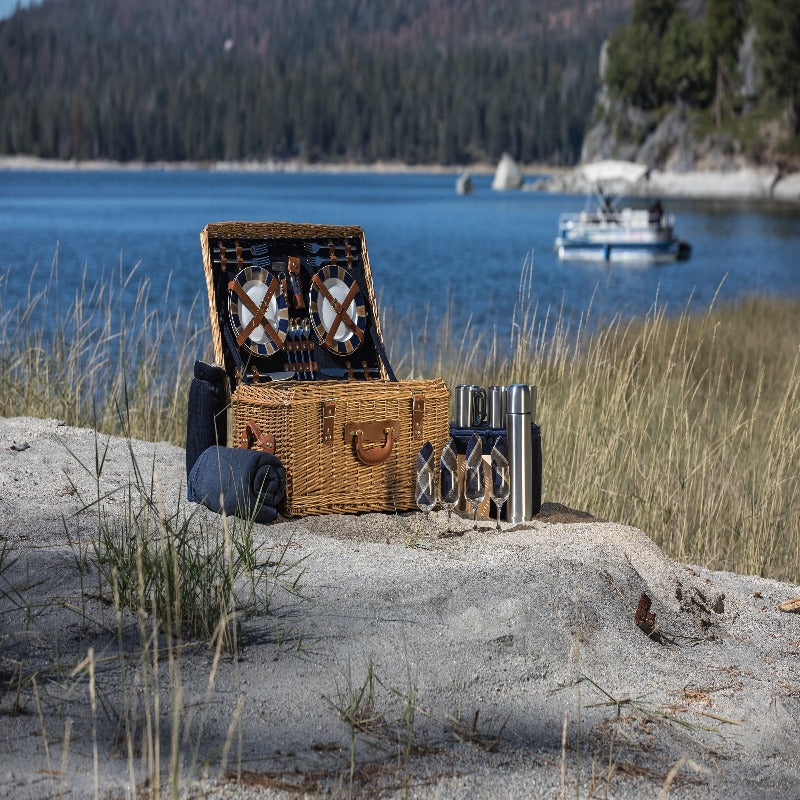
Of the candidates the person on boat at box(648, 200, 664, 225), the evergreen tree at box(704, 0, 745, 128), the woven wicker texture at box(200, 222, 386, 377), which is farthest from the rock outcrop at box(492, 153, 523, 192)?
the woven wicker texture at box(200, 222, 386, 377)

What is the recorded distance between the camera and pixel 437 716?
10.0 feet

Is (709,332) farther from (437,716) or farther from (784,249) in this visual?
(784,249)

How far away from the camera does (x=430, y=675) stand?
326cm

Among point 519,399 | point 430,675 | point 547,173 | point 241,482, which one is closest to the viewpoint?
point 430,675

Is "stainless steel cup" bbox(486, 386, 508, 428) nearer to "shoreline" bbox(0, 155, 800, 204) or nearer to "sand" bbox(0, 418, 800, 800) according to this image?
"sand" bbox(0, 418, 800, 800)

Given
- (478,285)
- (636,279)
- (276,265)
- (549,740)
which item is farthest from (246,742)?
(636,279)

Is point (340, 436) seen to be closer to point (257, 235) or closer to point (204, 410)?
point (204, 410)

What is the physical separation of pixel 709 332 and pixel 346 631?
1051 cm

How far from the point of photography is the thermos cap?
4.70 metres

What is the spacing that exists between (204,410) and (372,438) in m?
0.69

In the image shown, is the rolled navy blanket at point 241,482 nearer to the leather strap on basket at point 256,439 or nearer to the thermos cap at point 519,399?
the leather strap on basket at point 256,439

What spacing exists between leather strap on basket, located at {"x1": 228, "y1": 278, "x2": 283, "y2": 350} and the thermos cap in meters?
1.22

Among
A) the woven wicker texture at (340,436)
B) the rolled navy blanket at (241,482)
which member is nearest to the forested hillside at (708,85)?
the woven wicker texture at (340,436)

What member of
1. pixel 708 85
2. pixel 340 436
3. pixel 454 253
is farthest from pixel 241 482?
pixel 708 85
